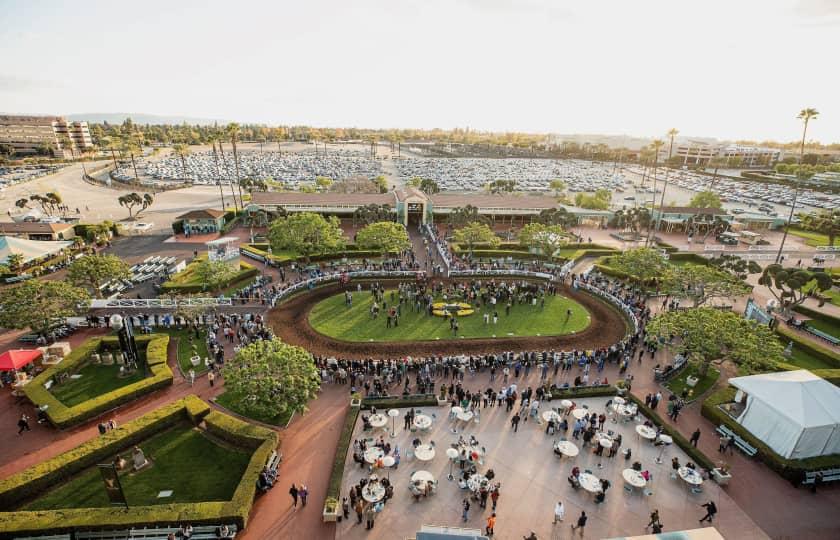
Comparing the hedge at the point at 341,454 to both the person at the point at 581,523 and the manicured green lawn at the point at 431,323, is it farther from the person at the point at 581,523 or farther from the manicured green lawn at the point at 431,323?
the person at the point at 581,523

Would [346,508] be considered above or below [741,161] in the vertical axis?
below

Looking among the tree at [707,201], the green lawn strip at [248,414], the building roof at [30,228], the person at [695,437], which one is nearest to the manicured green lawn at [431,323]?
the green lawn strip at [248,414]

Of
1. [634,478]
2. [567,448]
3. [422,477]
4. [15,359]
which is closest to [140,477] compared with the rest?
[422,477]

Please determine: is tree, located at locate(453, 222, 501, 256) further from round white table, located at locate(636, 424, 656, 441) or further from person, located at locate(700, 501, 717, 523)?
person, located at locate(700, 501, 717, 523)

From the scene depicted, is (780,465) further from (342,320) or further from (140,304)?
(140,304)

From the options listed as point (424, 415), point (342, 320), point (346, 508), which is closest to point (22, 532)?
point (346, 508)

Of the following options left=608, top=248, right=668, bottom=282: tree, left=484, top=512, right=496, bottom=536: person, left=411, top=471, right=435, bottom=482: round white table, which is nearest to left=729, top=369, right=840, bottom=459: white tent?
left=484, top=512, right=496, bottom=536: person
